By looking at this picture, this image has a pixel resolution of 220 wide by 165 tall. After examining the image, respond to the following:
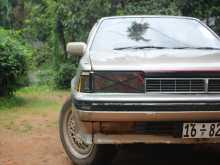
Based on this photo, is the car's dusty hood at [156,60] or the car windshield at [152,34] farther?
the car windshield at [152,34]

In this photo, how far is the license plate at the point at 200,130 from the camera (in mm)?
4617

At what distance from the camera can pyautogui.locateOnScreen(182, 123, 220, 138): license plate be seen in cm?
462

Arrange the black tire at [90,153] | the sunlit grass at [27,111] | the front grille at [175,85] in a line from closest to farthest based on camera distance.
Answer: the front grille at [175,85] < the black tire at [90,153] < the sunlit grass at [27,111]

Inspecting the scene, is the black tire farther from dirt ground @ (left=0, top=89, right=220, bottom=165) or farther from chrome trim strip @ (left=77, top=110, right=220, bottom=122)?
chrome trim strip @ (left=77, top=110, right=220, bottom=122)

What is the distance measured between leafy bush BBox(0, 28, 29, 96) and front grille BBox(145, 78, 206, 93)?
5988 millimetres

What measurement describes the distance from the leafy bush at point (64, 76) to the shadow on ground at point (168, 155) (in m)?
8.27

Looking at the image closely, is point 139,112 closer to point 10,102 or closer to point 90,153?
point 90,153

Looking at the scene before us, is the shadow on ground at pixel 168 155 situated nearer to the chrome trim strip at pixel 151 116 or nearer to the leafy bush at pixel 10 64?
the chrome trim strip at pixel 151 116

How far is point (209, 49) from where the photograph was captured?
574 cm

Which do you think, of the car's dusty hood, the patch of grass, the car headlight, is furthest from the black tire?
the patch of grass

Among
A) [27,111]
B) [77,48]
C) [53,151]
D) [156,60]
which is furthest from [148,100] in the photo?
[27,111]

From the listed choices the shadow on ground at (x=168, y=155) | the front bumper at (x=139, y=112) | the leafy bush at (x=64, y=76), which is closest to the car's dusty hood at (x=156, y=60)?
the front bumper at (x=139, y=112)

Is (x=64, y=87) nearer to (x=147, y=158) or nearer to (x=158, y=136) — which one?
(x=147, y=158)

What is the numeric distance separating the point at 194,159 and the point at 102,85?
5.88 ft
